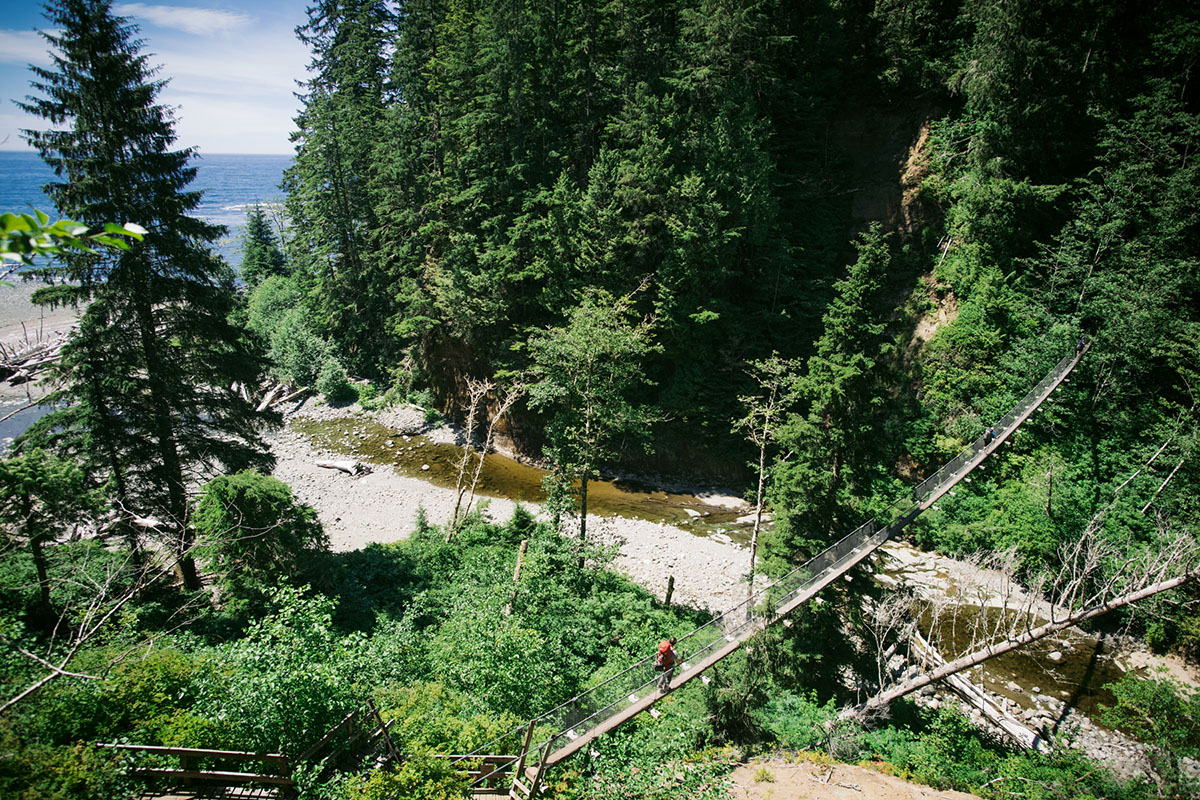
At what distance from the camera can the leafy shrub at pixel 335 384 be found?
33000mm

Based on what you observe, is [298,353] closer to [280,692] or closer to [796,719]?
[280,692]

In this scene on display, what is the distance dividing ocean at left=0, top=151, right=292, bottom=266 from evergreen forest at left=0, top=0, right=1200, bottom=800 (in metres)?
1.34

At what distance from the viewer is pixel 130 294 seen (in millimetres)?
13648

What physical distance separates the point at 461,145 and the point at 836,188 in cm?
1973

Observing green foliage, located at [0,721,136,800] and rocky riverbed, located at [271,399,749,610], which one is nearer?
green foliage, located at [0,721,136,800]

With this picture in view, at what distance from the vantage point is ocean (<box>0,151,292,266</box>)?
Answer: 13.3 meters

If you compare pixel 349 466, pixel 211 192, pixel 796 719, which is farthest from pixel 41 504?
pixel 211 192

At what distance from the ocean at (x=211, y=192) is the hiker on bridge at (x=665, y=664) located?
1188 centimetres

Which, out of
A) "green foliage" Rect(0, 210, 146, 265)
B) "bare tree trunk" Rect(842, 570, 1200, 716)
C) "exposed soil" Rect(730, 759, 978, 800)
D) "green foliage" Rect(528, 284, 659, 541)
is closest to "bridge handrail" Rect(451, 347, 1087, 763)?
"exposed soil" Rect(730, 759, 978, 800)

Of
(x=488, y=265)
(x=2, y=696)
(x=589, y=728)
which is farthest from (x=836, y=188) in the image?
(x=2, y=696)

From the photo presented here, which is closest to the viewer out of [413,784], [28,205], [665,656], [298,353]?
[28,205]

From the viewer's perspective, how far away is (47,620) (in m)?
11.4

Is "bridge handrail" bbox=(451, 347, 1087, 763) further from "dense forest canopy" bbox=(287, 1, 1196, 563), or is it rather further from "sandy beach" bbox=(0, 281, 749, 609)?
"sandy beach" bbox=(0, 281, 749, 609)

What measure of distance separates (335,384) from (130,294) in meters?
19.9
